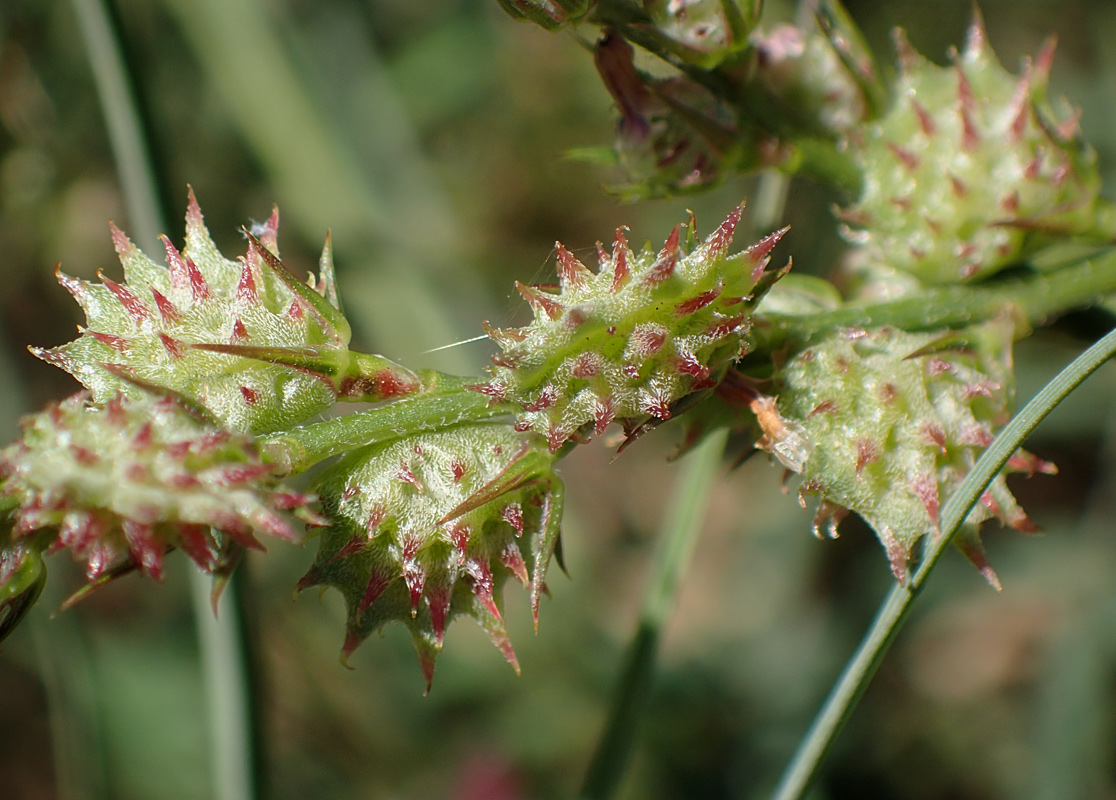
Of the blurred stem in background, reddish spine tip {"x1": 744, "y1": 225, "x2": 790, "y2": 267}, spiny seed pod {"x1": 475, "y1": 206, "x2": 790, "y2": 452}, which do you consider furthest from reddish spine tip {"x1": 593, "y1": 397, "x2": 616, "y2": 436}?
the blurred stem in background

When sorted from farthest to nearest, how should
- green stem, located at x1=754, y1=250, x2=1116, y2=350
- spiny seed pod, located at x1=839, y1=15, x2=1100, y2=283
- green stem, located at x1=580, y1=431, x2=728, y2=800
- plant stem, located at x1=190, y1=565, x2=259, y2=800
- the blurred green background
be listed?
the blurred green background, green stem, located at x1=580, y1=431, x2=728, y2=800, plant stem, located at x1=190, y1=565, x2=259, y2=800, spiny seed pod, located at x1=839, y1=15, x2=1100, y2=283, green stem, located at x1=754, y1=250, x2=1116, y2=350

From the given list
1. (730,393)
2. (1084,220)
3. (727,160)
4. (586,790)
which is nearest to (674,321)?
(730,393)

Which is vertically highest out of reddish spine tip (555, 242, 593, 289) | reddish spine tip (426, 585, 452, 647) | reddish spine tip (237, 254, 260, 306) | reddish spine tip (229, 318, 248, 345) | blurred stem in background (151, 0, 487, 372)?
blurred stem in background (151, 0, 487, 372)

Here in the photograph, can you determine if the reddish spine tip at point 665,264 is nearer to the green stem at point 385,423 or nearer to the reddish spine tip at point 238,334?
the green stem at point 385,423

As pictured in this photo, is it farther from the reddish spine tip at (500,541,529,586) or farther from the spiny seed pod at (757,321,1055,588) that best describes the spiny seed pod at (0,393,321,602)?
the spiny seed pod at (757,321,1055,588)

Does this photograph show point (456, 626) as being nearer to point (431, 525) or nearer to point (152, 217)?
point (152, 217)

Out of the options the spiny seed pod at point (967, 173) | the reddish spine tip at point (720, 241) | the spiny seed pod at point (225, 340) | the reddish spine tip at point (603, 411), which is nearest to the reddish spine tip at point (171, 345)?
the spiny seed pod at point (225, 340)

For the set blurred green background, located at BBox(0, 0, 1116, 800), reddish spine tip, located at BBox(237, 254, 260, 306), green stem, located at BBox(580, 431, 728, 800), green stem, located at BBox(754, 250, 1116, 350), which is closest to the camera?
reddish spine tip, located at BBox(237, 254, 260, 306)
